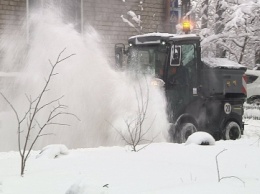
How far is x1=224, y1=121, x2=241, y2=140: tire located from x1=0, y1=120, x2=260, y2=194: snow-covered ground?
340 cm

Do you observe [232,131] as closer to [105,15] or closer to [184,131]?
[184,131]

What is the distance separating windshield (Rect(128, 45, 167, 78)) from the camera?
357 inches

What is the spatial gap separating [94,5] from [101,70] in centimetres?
471

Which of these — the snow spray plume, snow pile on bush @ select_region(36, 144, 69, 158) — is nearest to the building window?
the snow spray plume

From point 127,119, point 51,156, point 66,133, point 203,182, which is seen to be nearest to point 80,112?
point 66,133

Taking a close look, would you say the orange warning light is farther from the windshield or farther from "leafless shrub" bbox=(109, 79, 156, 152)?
"leafless shrub" bbox=(109, 79, 156, 152)

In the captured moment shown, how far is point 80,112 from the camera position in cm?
898

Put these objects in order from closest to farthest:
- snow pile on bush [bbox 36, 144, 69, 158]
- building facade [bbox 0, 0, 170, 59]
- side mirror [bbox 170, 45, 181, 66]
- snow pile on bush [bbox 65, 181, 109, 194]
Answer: snow pile on bush [bbox 65, 181, 109, 194]
snow pile on bush [bbox 36, 144, 69, 158]
side mirror [bbox 170, 45, 181, 66]
building facade [bbox 0, 0, 170, 59]

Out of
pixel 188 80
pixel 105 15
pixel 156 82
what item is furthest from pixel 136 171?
pixel 105 15

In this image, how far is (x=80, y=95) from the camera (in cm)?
910

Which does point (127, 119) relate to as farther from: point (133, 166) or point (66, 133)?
point (133, 166)

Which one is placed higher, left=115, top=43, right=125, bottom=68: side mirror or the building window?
the building window

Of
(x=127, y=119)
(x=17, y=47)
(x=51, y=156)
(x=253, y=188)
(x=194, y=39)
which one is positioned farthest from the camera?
(x=17, y=47)

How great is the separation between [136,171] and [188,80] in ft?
15.9
